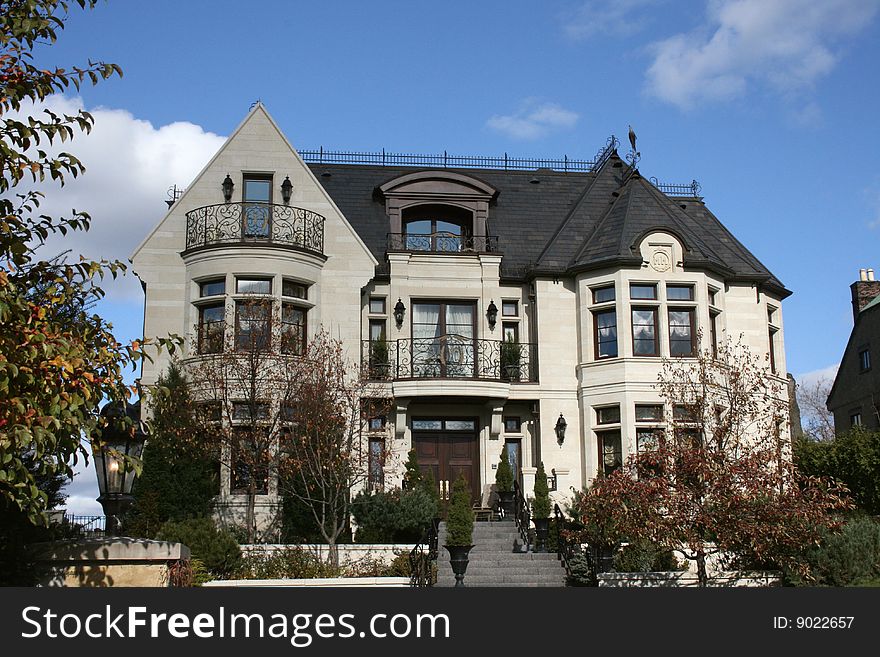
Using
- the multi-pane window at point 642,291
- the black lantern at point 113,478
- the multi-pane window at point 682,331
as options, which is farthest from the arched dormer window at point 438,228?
the black lantern at point 113,478

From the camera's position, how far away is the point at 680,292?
27016 millimetres

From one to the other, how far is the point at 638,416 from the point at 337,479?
8.51 metres

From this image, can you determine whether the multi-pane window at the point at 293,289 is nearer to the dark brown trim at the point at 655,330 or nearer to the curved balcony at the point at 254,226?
the curved balcony at the point at 254,226

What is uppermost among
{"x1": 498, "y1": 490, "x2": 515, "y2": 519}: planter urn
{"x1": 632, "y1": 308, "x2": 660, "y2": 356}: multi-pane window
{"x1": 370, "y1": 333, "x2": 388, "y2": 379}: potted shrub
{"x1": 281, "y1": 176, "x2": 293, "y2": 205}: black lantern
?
{"x1": 281, "y1": 176, "x2": 293, "y2": 205}: black lantern

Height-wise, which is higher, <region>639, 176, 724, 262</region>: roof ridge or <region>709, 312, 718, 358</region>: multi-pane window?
<region>639, 176, 724, 262</region>: roof ridge

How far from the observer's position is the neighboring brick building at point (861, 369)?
40.0 metres

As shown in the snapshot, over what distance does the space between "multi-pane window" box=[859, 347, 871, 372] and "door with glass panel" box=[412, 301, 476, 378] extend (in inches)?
815

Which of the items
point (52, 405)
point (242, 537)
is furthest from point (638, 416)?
Answer: point (52, 405)

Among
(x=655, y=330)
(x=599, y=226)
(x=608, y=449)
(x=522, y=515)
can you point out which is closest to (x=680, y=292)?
(x=655, y=330)

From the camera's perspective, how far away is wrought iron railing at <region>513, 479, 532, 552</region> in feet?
75.5

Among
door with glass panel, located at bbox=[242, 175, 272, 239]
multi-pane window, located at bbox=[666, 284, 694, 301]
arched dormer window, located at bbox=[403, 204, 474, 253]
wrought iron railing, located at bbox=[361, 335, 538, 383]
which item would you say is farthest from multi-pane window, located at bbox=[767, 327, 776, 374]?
door with glass panel, located at bbox=[242, 175, 272, 239]

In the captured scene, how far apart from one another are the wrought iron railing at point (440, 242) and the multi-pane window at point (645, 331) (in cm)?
436

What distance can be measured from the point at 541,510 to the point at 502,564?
249cm

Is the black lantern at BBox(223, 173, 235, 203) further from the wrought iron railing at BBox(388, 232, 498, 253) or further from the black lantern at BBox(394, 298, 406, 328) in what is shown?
the black lantern at BBox(394, 298, 406, 328)
